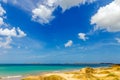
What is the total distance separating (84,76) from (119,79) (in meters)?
4.06

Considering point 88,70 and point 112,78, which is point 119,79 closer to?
point 112,78

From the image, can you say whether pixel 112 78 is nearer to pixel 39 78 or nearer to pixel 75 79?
pixel 75 79

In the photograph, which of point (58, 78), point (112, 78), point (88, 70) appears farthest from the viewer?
point (88, 70)

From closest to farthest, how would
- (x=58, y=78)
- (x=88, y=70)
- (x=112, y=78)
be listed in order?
(x=58, y=78), (x=112, y=78), (x=88, y=70)

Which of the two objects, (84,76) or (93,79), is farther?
(84,76)

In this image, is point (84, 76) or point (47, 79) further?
point (84, 76)

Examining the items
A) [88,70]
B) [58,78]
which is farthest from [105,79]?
[88,70]

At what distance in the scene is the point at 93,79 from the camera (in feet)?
82.5

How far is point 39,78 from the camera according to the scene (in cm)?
2555

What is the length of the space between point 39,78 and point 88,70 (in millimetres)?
14349

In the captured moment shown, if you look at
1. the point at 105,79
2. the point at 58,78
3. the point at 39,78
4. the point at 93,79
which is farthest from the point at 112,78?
the point at 39,78

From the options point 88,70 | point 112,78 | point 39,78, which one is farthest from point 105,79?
point 88,70

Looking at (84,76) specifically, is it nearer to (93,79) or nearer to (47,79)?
(93,79)

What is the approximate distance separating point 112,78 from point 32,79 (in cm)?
933
